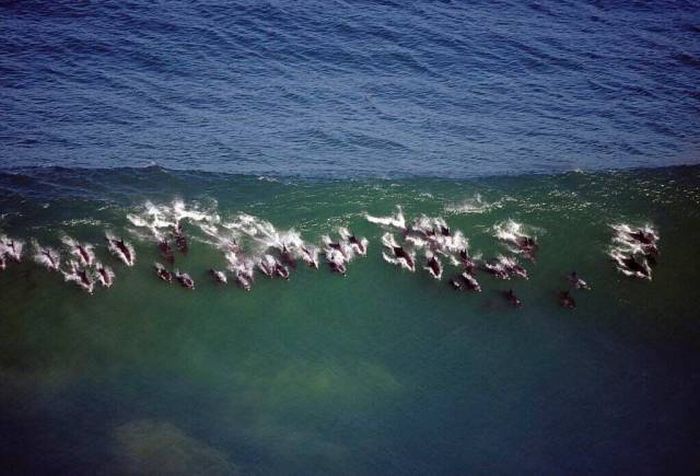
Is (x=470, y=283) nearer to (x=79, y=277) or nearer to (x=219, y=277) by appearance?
(x=219, y=277)

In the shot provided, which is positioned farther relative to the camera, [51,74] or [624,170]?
[51,74]

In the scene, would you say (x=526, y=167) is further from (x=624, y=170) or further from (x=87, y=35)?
(x=87, y=35)

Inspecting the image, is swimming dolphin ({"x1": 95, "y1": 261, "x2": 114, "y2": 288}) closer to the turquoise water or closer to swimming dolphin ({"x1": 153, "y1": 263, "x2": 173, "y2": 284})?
the turquoise water

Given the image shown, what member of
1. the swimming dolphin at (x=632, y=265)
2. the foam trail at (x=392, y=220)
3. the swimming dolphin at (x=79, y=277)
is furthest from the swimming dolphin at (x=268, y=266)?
the swimming dolphin at (x=632, y=265)

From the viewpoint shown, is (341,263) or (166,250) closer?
(166,250)

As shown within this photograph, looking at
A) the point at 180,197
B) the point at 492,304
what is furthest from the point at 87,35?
the point at 492,304

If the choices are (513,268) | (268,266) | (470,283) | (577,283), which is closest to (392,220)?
(470,283)
